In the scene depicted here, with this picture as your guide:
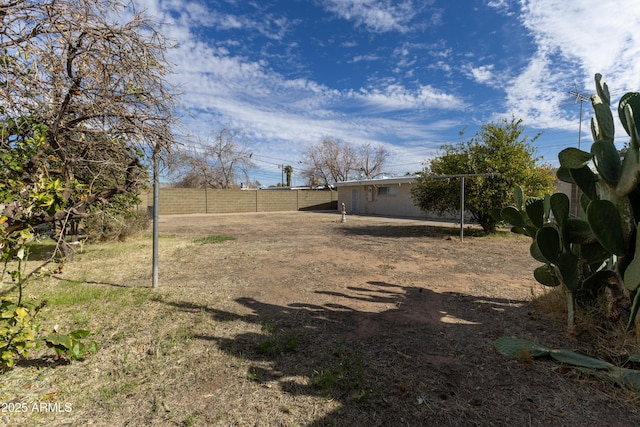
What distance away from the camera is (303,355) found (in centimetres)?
295

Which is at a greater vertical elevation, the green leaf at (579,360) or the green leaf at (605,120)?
the green leaf at (605,120)

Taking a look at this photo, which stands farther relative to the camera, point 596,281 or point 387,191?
point 387,191

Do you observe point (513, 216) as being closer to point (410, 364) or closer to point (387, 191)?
point (410, 364)

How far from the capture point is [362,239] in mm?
10742

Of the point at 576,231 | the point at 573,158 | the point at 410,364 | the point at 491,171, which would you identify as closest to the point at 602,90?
the point at 573,158

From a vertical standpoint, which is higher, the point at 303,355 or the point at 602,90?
the point at 602,90

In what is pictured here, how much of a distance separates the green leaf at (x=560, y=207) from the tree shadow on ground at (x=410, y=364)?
124 cm

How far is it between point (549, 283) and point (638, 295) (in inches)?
45.2

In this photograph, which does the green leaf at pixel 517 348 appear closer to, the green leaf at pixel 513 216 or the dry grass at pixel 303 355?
the dry grass at pixel 303 355

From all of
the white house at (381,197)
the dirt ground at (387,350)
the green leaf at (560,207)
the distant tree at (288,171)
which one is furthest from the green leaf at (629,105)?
the distant tree at (288,171)

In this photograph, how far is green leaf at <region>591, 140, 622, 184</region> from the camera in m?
2.70

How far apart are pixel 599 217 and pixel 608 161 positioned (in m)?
0.58

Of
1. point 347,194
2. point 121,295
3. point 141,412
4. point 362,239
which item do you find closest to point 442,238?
point 362,239

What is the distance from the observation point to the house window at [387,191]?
74.8 feet
